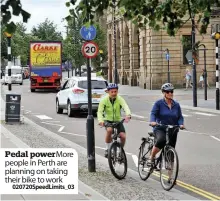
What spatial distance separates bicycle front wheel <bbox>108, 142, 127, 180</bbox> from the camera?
11094 mm

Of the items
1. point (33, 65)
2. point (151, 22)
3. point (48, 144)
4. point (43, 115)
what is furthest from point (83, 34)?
point (33, 65)

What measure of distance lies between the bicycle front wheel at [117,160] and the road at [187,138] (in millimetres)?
1025

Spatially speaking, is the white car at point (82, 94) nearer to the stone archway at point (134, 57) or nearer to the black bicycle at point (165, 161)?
the black bicycle at point (165, 161)

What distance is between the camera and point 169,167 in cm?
1036

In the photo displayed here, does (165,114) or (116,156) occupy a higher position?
(165,114)

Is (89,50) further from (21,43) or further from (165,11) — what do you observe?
(21,43)

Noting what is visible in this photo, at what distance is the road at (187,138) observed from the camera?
38.1 feet

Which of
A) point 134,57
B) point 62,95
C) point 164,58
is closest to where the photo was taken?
point 62,95

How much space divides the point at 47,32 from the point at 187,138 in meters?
89.4

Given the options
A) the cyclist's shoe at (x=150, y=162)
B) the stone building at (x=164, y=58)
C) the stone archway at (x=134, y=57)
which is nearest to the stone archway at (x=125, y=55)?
the stone archway at (x=134, y=57)

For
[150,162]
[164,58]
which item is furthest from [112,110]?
[164,58]

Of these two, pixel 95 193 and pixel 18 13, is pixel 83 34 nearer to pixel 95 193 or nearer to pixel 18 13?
pixel 95 193

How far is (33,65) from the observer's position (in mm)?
50281

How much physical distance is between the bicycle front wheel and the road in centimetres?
102
